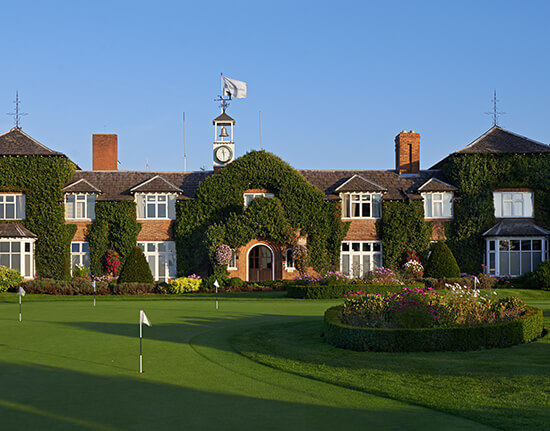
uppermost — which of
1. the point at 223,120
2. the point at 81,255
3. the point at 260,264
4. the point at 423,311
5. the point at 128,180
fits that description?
the point at 223,120

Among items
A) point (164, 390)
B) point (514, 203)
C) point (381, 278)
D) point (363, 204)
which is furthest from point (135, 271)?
point (164, 390)

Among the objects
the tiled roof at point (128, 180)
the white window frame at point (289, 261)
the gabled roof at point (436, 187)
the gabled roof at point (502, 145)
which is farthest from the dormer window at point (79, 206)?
the gabled roof at point (502, 145)

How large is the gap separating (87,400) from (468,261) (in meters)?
35.5

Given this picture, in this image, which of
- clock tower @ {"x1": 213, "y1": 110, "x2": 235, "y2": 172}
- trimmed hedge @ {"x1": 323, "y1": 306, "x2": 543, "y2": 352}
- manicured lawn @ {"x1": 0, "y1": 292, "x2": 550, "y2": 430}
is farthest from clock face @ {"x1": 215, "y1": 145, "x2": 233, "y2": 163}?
trimmed hedge @ {"x1": 323, "y1": 306, "x2": 543, "y2": 352}

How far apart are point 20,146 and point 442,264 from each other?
28463 mm

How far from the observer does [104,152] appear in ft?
151

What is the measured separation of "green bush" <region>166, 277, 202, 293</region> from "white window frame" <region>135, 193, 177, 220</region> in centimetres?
821

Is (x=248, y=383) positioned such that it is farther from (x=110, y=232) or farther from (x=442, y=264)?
(x=110, y=232)

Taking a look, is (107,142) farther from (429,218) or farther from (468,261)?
(468,261)

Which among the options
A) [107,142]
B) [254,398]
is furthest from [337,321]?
[107,142]

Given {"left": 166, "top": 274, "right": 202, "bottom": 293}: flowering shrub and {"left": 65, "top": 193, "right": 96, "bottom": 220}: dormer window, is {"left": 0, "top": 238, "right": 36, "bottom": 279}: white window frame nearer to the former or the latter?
{"left": 65, "top": 193, "right": 96, "bottom": 220}: dormer window

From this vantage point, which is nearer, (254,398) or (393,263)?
(254,398)

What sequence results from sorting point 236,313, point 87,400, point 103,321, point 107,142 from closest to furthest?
point 87,400, point 103,321, point 236,313, point 107,142

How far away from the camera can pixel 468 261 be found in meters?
41.0
